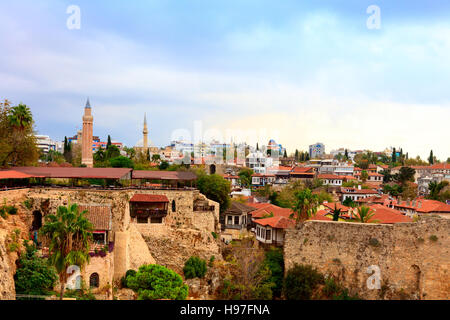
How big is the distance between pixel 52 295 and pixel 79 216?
17.3 feet

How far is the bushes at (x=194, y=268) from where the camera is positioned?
29922mm

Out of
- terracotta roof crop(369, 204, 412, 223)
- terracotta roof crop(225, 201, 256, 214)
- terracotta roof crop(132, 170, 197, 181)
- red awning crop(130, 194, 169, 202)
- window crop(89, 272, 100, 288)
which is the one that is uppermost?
terracotta roof crop(132, 170, 197, 181)

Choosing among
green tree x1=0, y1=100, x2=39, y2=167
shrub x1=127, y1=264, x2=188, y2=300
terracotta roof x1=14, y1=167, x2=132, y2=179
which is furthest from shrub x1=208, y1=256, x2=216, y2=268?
green tree x1=0, y1=100, x2=39, y2=167

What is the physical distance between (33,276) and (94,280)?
396 cm

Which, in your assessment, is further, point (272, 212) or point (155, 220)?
point (272, 212)

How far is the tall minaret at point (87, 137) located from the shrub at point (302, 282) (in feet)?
140

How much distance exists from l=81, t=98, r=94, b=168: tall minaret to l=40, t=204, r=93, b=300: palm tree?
42293 mm

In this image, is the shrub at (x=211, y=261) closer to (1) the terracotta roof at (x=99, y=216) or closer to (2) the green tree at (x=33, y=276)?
(1) the terracotta roof at (x=99, y=216)

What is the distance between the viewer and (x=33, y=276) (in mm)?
21938

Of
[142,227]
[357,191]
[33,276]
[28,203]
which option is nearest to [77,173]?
[28,203]

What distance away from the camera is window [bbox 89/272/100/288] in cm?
2470

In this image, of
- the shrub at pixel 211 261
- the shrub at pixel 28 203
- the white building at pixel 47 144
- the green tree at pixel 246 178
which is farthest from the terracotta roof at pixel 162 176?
the white building at pixel 47 144

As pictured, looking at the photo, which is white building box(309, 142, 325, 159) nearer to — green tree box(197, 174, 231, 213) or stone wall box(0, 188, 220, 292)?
green tree box(197, 174, 231, 213)

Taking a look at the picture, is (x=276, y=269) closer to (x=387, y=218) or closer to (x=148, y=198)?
(x=148, y=198)
